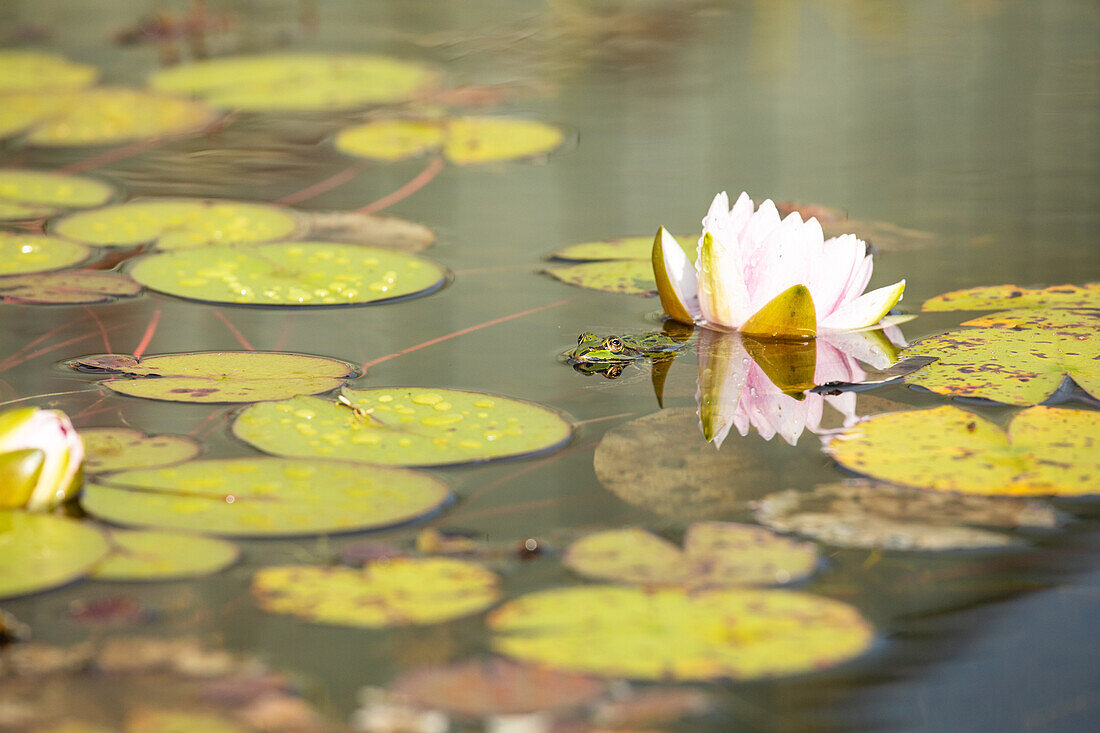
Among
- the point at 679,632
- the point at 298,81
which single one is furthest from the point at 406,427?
the point at 298,81

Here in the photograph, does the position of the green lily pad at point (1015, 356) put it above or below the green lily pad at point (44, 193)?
below

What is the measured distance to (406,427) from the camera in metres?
1.67

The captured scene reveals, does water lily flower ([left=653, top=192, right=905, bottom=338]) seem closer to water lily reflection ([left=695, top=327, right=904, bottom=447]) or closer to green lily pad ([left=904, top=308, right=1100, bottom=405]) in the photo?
water lily reflection ([left=695, top=327, right=904, bottom=447])

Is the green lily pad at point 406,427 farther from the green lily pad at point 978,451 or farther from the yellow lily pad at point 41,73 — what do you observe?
the yellow lily pad at point 41,73

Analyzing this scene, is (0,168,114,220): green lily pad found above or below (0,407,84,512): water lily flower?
above

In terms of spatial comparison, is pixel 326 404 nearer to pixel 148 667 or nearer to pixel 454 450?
pixel 454 450

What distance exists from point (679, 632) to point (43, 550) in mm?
707

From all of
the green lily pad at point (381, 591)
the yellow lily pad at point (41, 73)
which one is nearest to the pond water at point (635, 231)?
the green lily pad at point (381, 591)

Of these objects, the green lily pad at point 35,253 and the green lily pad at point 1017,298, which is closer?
the green lily pad at point 1017,298

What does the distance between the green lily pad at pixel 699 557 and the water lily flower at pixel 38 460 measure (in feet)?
2.00

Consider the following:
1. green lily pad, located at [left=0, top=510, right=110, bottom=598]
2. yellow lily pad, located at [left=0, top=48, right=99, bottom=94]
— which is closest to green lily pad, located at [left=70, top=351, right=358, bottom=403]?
green lily pad, located at [left=0, top=510, right=110, bottom=598]

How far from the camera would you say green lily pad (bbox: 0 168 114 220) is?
9.10 ft

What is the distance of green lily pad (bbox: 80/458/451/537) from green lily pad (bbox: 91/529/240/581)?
2 centimetres

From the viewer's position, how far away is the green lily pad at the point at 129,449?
155 cm
